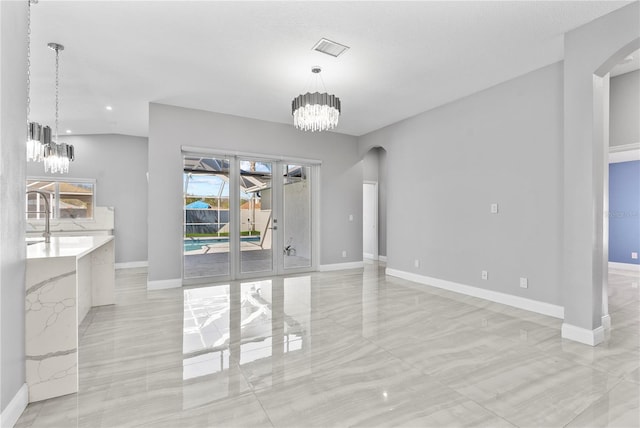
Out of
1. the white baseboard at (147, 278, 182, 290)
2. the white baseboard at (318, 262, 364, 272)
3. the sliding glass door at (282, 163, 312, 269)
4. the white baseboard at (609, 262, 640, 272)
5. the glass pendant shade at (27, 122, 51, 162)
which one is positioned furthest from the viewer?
the white baseboard at (318, 262, 364, 272)

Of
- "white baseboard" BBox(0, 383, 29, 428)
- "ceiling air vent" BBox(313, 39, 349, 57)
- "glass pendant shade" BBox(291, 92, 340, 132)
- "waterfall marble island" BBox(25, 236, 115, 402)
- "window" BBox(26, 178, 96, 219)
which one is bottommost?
"white baseboard" BBox(0, 383, 29, 428)

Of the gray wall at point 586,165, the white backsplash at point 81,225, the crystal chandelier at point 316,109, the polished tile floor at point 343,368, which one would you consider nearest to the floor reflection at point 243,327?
the polished tile floor at point 343,368

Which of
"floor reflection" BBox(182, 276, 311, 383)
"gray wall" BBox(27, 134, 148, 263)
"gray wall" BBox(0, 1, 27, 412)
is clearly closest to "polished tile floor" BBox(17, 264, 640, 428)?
"floor reflection" BBox(182, 276, 311, 383)

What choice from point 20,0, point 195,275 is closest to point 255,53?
point 20,0

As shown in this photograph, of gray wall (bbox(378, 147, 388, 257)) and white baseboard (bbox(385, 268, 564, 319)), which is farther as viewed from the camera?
gray wall (bbox(378, 147, 388, 257))

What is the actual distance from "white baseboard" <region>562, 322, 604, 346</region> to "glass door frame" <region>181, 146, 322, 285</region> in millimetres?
4303

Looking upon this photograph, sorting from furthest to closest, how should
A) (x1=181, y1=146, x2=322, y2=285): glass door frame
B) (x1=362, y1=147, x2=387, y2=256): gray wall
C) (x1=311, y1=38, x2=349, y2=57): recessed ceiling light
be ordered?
(x1=362, y1=147, x2=387, y2=256): gray wall < (x1=181, y1=146, x2=322, y2=285): glass door frame < (x1=311, y1=38, x2=349, y2=57): recessed ceiling light

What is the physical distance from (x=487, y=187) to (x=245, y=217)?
4138 mm

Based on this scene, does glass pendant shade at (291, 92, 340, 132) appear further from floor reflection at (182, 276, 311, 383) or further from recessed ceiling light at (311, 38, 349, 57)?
floor reflection at (182, 276, 311, 383)

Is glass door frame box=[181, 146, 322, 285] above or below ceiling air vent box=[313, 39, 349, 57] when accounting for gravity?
below

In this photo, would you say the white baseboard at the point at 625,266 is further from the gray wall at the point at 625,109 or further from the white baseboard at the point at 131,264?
the white baseboard at the point at 131,264

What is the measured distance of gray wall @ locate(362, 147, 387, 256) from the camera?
8.11 meters

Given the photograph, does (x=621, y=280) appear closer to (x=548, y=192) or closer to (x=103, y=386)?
(x=548, y=192)

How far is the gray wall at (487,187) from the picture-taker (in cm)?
367
